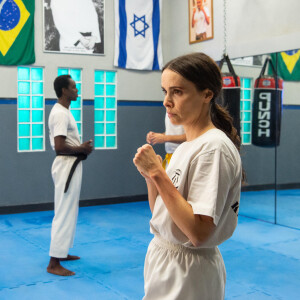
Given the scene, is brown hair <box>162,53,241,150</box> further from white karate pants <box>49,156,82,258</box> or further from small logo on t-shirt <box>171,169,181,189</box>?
white karate pants <box>49,156,82,258</box>

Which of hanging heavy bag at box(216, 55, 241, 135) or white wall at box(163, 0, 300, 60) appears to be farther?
hanging heavy bag at box(216, 55, 241, 135)

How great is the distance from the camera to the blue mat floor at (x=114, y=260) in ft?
12.7

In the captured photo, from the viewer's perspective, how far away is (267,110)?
665 cm

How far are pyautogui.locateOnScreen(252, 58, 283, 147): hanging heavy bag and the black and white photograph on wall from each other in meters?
2.92

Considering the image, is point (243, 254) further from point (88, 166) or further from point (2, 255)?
point (88, 166)

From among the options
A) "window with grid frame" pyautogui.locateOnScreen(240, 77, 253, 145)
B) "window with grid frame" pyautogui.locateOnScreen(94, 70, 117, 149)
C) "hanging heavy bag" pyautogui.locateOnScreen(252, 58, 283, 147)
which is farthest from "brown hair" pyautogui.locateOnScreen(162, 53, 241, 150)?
"window with grid frame" pyautogui.locateOnScreen(94, 70, 117, 149)

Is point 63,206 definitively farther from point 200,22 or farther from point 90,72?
point 200,22

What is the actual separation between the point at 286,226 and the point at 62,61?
441 centimetres

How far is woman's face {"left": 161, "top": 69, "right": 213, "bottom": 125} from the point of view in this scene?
1.56m

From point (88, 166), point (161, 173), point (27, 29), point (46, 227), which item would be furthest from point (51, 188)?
point (161, 173)

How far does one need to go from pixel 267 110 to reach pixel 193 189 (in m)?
5.44

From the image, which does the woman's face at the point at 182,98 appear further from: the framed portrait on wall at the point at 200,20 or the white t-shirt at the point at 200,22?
the white t-shirt at the point at 200,22

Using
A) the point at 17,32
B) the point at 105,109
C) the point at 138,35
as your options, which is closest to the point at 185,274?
the point at 17,32

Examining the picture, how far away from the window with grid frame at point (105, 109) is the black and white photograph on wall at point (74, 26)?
0.47m
